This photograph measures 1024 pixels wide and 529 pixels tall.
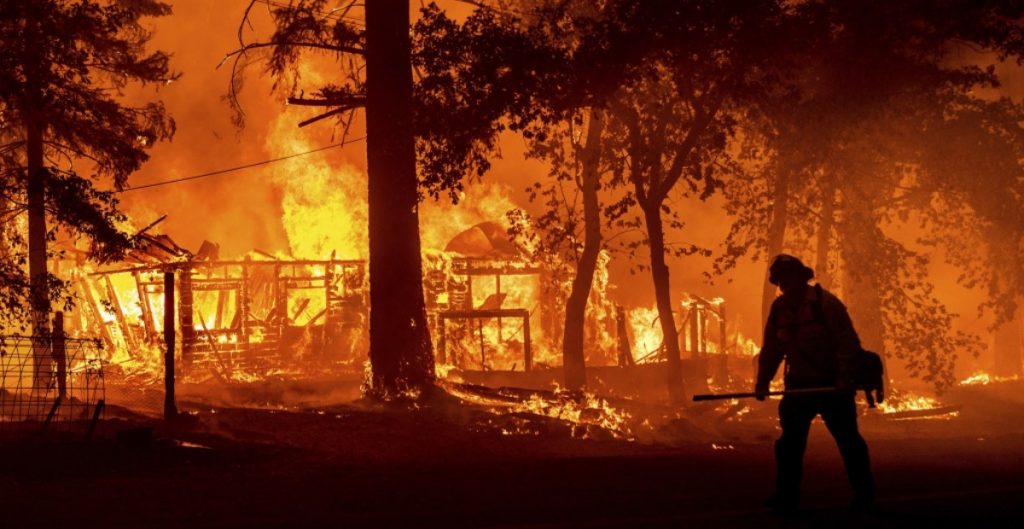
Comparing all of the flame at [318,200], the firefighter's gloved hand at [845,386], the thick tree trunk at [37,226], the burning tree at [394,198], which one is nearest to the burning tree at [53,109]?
the thick tree trunk at [37,226]

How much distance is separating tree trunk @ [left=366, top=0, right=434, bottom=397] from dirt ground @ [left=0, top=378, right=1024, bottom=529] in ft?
2.75

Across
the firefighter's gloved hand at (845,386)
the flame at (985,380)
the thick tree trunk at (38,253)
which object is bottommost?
the flame at (985,380)

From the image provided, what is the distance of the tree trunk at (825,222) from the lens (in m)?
20.3

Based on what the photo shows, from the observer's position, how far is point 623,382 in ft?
74.8

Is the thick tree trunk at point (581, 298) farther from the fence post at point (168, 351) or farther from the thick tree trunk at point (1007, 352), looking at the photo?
the thick tree trunk at point (1007, 352)

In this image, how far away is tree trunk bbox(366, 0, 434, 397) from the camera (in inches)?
622

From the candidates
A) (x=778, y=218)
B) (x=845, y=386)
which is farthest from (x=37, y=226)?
(x=845, y=386)

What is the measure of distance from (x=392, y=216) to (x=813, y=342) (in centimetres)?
959

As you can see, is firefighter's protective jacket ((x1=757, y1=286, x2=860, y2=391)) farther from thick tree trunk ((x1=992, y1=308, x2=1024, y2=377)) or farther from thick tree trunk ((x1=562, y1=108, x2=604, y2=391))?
thick tree trunk ((x1=992, y1=308, x2=1024, y2=377))

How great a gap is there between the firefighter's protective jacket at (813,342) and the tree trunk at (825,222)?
1285 centimetres

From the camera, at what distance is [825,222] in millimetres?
Result: 21484

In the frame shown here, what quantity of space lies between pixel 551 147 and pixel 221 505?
11698mm

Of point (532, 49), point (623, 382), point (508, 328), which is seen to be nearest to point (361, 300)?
point (508, 328)

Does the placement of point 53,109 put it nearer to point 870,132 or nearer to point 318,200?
point 870,132
